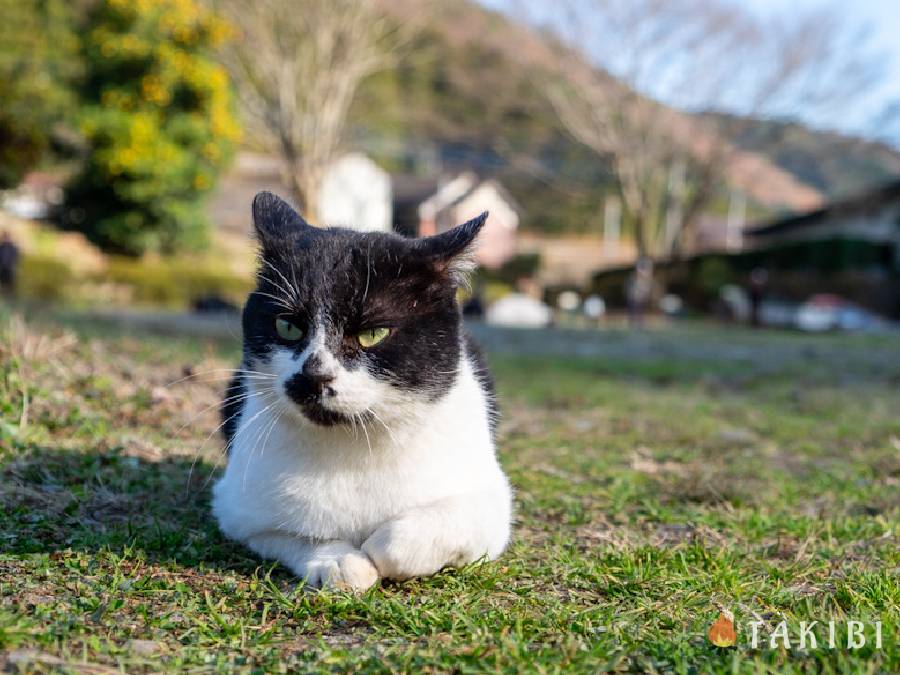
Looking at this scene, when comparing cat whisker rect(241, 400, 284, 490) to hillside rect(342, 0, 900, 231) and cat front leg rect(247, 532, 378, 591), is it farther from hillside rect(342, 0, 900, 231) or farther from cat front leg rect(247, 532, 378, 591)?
hillside rect(342, 0, 900, 231)

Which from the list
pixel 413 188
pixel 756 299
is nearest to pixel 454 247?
pixel 756 299

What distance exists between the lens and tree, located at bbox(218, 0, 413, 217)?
21594mm

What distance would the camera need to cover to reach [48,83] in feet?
70.3

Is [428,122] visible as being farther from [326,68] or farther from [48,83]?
[48,83]

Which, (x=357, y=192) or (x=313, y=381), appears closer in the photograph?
(x=313, y=381)

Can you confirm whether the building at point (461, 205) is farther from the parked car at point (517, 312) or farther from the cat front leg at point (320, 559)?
the cat front leg at point (320, 559)

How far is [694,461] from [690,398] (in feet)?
9.31

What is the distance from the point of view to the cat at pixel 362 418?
2150 millimetres

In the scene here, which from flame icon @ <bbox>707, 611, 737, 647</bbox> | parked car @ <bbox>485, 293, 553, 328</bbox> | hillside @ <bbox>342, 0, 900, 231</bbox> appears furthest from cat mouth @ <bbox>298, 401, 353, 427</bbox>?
hillside @ <bbox>342, 0, 900, 231</bbox>

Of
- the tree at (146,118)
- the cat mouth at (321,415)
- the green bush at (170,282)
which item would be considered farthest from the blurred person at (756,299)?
the cat mouth at (321,415)

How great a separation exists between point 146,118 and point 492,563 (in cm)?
2127

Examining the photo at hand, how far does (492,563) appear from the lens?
2.43 m

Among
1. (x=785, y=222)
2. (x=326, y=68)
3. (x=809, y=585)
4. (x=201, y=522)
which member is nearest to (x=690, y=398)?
(x=809, y=585)

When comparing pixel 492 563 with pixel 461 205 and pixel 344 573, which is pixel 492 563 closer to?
pixel 344 573
